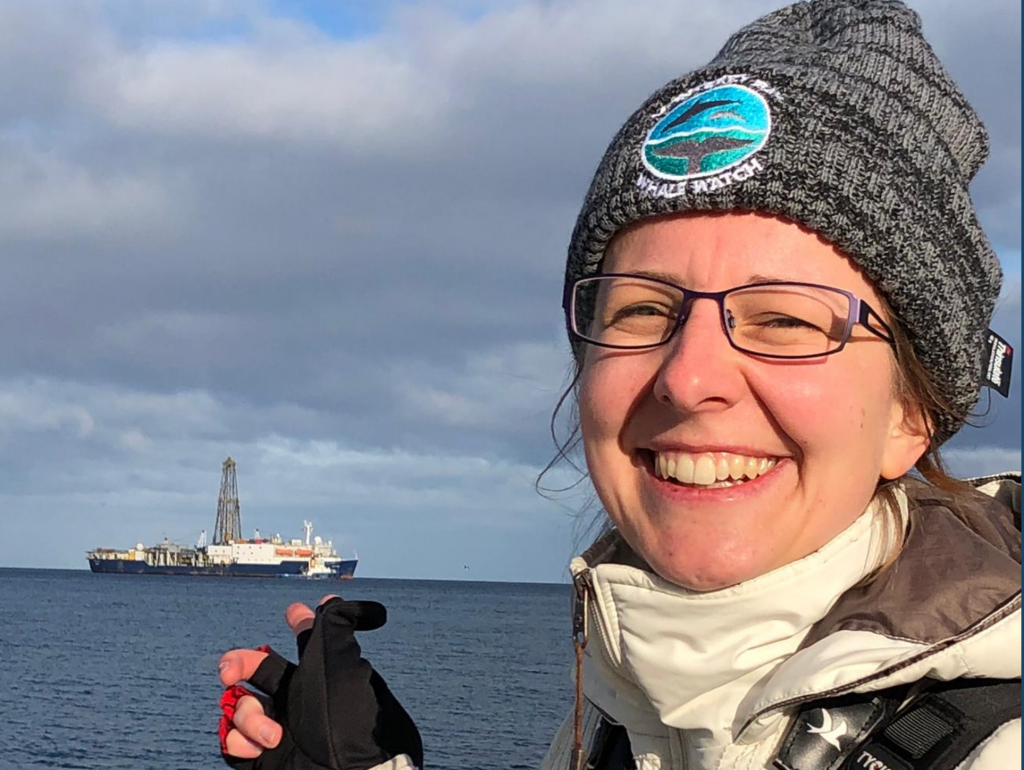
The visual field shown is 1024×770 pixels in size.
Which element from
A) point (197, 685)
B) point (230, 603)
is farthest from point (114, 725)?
point (230, 603)

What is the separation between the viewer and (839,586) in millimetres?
1656

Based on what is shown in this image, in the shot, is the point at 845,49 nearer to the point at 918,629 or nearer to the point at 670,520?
the point at 670,520

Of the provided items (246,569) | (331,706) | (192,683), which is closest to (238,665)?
(331,706)

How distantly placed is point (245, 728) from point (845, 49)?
5.42 feet

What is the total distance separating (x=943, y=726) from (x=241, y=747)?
1.35 m

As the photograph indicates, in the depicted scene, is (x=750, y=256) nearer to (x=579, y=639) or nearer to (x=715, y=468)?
(x=715, y=468)

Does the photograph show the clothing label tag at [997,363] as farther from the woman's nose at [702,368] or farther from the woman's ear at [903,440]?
the woman's nose at [702,368]

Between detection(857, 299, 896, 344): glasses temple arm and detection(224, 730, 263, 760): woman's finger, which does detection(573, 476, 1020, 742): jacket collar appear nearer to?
detection(857, 299, 896, 344): glasses temple arm

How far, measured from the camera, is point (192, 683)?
1544 inches

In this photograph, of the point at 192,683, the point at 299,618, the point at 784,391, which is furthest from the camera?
the point at 192,683

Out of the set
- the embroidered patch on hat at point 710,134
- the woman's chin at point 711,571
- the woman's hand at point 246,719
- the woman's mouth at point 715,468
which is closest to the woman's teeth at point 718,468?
the woman's mouth at point 715,468

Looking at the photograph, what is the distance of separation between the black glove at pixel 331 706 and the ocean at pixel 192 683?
44 cm

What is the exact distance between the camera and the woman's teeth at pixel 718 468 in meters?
1.67

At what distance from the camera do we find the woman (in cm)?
161
